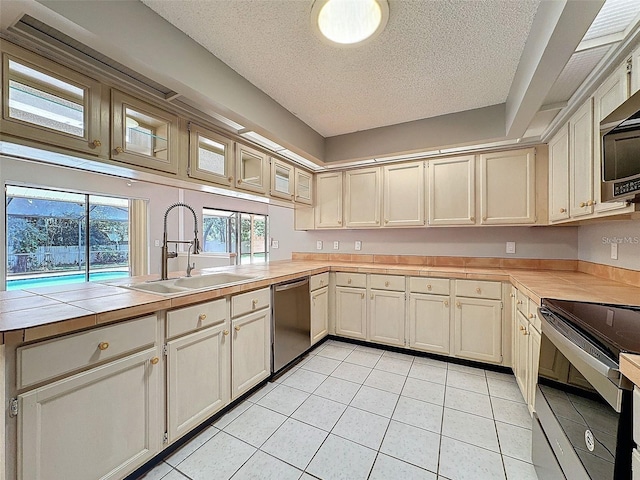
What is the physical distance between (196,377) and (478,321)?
245cm

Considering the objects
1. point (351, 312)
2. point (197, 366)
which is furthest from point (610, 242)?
point (197, 366)

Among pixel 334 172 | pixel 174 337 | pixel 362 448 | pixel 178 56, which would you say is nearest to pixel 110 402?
pixel 174 337

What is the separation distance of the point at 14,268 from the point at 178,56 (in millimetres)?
5661

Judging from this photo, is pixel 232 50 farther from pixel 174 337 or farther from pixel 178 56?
pixel 174 337

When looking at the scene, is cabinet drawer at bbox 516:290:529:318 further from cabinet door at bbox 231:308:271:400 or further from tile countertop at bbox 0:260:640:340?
cabinet door at bbox 231:308:271:400

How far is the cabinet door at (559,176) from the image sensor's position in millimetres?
2127

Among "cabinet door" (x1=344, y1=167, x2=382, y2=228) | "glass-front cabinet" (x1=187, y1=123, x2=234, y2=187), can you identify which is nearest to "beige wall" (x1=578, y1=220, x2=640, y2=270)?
"cabinet door" (x1=344, y1=167, x2=382, y2=228)

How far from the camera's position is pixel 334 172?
3602mm

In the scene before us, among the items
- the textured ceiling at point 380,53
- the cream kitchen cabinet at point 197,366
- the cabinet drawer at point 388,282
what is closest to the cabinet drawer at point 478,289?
the cabinet drawer at point 388,282

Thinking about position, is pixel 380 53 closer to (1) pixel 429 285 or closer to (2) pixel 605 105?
(2) pixel 605 105

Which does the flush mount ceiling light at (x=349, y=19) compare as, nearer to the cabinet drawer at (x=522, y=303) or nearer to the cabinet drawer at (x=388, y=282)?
the cabinet drawer at (x=522, y=303)

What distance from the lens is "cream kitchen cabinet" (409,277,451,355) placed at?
270cm

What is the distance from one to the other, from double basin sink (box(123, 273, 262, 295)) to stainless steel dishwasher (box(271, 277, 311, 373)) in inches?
13.8

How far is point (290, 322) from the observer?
2.55 metres
